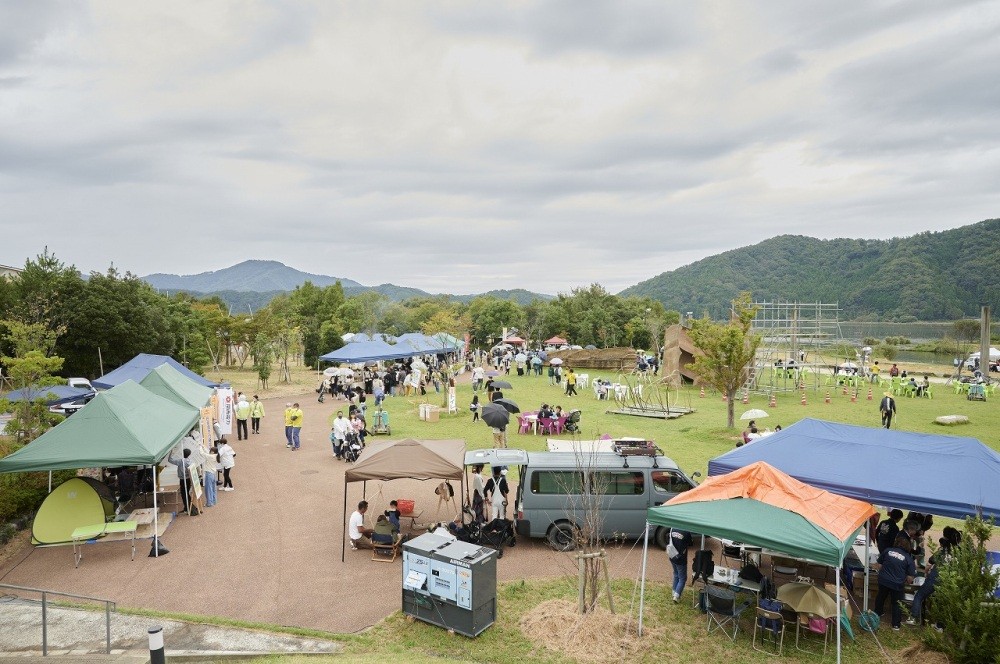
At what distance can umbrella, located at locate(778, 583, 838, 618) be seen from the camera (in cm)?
783

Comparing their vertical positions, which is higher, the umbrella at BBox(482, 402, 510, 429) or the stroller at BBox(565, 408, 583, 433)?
the umbrella at BBox(482, 402, 510, 429)

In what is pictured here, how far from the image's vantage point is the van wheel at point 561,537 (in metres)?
11.0

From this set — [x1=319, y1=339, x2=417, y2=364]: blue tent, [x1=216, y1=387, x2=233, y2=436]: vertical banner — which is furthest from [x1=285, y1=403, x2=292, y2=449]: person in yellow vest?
[x1=319, y1=339, x2=417, y2=364]: blue tent

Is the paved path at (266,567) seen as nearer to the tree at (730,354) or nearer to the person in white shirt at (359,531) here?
the person in white shirt at (359,531)

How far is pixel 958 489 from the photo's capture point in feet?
28.6

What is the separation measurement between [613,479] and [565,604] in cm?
300

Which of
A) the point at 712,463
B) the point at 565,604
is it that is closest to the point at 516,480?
the point at 712,463

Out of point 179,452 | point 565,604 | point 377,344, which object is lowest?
point 565,604

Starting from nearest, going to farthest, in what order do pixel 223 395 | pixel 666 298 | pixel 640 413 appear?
pixel 223 395 → pixel 640 413 → pixel 666 298

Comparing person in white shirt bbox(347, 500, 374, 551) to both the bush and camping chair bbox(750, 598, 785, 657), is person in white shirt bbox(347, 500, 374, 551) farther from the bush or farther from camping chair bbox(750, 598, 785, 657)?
the bush

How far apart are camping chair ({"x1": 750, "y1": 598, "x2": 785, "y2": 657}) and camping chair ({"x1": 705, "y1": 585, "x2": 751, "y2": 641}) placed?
246 mm

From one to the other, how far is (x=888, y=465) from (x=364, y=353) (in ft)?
89.9

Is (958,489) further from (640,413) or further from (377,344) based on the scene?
(377,344)

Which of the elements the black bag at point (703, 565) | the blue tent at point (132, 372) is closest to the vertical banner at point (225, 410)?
the blue tent at point (132, 372)
